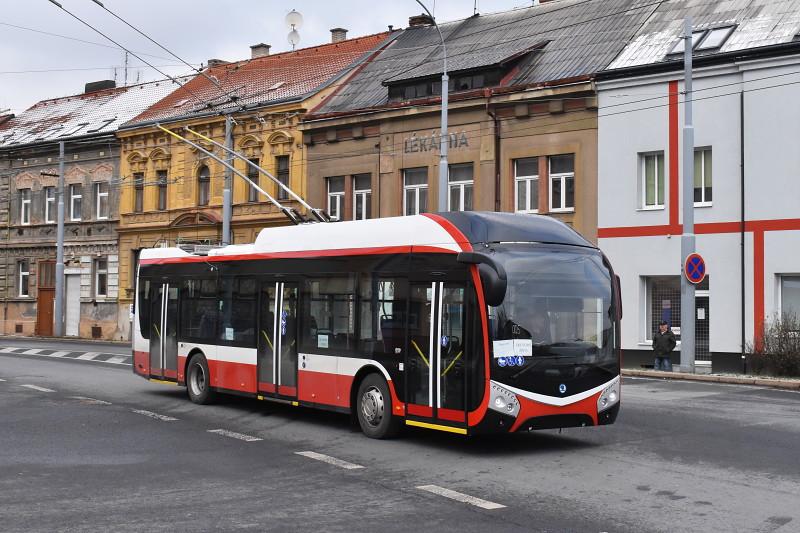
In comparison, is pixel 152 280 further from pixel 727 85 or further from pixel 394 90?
pixel 394 90

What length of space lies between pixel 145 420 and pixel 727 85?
19029 millimetres

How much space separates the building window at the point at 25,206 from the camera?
174 ft

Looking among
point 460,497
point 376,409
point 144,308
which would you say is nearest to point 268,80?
point 144,308

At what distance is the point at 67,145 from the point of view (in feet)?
165

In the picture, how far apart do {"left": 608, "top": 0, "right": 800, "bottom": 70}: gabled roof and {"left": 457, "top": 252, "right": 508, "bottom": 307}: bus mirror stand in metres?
18.9

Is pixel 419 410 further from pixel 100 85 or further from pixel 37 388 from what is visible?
pixel 100 85

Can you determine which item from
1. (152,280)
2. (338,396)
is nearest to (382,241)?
(338,396)

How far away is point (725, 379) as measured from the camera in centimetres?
2392

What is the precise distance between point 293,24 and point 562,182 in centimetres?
2092

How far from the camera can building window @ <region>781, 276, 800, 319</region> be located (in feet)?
92.6

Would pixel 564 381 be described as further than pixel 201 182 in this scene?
No

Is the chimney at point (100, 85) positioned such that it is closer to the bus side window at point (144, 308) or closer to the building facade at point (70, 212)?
the building facade at point (70, 212)

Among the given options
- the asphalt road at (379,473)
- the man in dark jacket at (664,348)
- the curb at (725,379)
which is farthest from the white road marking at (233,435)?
the man in dark jacket at (664,348)

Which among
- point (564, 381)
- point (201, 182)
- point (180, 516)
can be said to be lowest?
point (180, 516)
